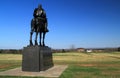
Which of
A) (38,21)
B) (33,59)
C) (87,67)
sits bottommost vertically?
(87,67)

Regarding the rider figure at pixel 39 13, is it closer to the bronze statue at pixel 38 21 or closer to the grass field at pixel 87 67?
the bronze statue at pixel 38 21

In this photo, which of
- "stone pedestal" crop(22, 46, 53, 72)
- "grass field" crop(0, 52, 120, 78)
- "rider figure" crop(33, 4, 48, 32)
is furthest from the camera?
"rider figure" crop(33, 4, 48, 32)

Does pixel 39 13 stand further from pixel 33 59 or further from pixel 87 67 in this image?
pixel 87 67

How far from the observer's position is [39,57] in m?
17.3

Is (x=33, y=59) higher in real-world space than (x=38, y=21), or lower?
lower

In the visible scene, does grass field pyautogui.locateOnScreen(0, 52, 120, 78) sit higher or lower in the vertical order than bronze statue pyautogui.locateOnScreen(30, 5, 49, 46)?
lower

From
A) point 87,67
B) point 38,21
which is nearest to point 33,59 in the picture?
point 38,21

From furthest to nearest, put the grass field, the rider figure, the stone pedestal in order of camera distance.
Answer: the rider figure → the stone pedestal → the grass field

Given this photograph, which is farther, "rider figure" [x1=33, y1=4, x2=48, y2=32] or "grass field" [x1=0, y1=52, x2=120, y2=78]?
"rider figure" [x1=33, y1=4, x2=48, y2=32]

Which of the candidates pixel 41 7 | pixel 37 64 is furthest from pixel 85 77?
pixel 41 7

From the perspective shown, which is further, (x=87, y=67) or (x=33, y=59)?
(x=87, y=67)

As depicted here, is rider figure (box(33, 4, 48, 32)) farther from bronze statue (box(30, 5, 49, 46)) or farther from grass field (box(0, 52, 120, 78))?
grass field (box(0, 52, 120, 78))

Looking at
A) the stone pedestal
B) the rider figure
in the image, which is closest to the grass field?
the stone pedestal

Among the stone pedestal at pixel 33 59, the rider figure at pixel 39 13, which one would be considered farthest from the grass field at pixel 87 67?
the rider figure at pixel 39 13
